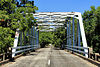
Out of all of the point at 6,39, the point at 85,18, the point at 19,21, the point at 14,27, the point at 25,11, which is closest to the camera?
the point at 6,39

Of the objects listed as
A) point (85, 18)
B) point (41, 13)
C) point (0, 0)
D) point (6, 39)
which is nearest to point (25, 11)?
point (0, 0)

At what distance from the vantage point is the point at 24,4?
17.7 meters

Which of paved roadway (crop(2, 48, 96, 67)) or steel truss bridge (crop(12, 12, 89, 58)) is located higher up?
steel truss bridge (crop(12, 12, 89, 58))

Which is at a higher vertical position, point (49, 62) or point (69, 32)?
point (69, 32)

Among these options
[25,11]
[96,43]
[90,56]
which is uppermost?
[25,11]

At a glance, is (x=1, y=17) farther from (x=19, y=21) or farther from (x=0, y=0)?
(x=19, y=21)

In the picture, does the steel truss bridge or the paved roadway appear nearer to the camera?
the paved roadway

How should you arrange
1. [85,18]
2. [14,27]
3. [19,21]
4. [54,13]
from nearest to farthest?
[14,27]
[19,21]
[54,13]
[85,18]

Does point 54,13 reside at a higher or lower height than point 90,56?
higher

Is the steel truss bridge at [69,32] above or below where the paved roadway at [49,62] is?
above

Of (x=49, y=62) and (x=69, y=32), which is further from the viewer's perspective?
(x=69, y=32)

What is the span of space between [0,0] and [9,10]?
1.55 meters

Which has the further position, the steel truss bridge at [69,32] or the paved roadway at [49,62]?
the steel truss bridge at [69,32]

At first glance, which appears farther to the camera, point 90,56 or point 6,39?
point 90,56
